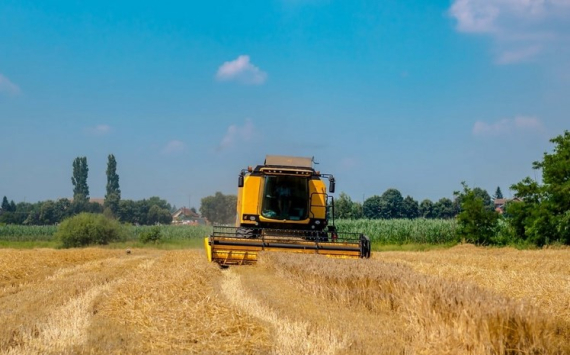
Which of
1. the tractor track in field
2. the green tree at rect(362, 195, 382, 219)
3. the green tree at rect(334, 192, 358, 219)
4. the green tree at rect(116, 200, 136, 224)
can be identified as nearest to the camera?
the tractor track in field

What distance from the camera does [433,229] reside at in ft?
133

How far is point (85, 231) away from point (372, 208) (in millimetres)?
57190

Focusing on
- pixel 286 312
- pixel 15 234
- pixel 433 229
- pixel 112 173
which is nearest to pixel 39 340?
pixel 286 312

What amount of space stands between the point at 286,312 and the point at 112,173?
12132cm

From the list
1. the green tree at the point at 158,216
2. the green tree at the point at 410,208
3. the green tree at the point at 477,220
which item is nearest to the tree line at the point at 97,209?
the green tree at the point at 158,216

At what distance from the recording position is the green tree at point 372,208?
299 feet

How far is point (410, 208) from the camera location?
92062 millimetres

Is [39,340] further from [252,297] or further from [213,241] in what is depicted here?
[213,241]

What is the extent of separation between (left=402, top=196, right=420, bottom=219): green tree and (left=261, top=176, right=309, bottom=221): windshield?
74572 millimetres

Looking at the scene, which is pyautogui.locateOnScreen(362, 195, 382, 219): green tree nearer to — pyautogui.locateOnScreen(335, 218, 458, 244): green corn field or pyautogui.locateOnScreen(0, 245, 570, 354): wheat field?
pyautogui.locateOnScreen(335, 218, 458, 244): green corn field

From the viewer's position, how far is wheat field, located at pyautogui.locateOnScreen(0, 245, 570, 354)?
20.4 ft

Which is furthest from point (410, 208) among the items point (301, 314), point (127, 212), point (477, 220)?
point (301, 314)

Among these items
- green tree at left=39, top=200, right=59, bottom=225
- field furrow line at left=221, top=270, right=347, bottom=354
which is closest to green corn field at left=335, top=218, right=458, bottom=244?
field furrow line at left=221, top=270, right=347, bottom=354

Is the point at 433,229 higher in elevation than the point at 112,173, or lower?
lower
